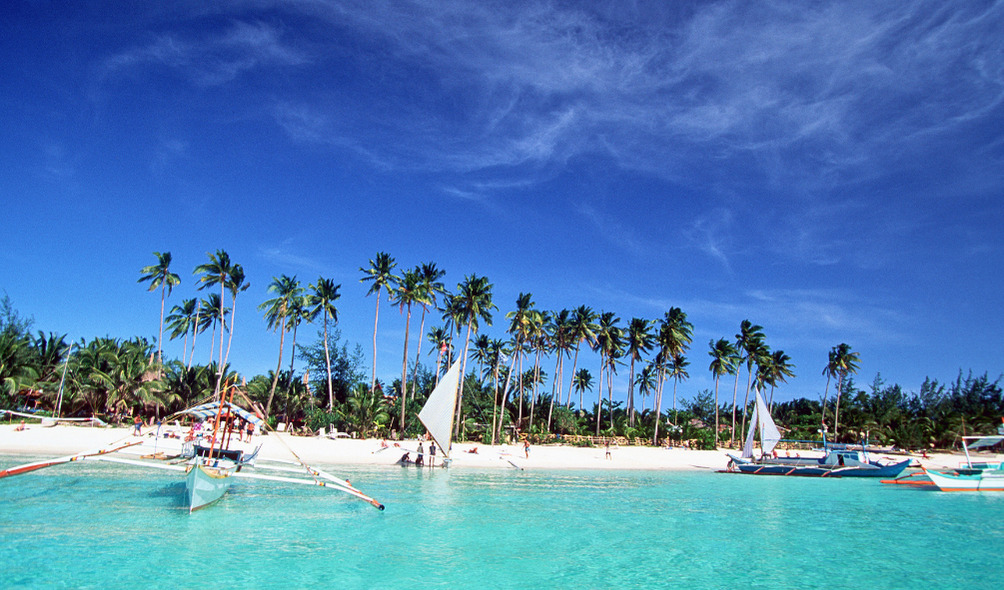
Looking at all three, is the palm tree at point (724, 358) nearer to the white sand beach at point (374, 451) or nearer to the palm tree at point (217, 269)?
the white sand beach at point (374, 451)

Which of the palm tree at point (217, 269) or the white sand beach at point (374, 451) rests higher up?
the palm tree at point (217, 269)

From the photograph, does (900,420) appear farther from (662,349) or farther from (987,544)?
(987,544)

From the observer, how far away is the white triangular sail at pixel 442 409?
31344 millimetres

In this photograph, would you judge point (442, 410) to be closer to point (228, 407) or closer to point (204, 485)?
point (228, 407)

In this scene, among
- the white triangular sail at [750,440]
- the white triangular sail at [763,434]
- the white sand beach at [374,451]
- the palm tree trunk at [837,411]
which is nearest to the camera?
the white sand beach at [374,451]

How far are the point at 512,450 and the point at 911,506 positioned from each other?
26053 millimetres

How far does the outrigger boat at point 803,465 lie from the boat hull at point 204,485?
3702 cm

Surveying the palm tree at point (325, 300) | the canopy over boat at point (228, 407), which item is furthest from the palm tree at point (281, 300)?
the canopy over boat at point (228, 407)

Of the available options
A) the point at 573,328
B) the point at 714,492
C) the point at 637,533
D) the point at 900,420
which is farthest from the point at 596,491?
the point at 900,420

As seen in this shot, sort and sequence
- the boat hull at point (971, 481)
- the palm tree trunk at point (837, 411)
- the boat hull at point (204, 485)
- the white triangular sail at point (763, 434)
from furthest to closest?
1. the palm tree trunk at point (837, 411)
2. the white triangular sail at point (763, 434)
3. the boat hull at point (971, 481)
4. the boat hull at point (204, 485)

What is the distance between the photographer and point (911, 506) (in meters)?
28.7

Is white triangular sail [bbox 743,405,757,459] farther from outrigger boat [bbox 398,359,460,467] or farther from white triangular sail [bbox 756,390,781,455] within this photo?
outrigger boat [bbox 398,359,460,467]

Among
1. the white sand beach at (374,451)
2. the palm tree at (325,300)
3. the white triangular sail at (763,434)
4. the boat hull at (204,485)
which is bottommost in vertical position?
the white sand beach at (374,451)

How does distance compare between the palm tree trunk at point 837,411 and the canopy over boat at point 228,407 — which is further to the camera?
the palm tree trunk at point 837,411
